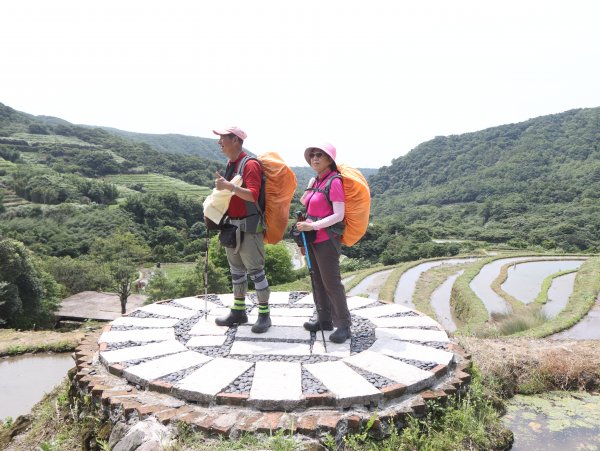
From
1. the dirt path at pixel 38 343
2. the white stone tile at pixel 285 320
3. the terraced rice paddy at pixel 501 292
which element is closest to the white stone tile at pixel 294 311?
the white stone tile at pixel 285 320

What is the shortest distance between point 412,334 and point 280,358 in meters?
1.71

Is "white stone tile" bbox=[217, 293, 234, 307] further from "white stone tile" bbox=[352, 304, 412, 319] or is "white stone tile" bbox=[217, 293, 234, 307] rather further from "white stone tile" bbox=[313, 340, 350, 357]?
"white stone tile" bbox=[313, 340, 350, 357]

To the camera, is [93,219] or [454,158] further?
[454,158]

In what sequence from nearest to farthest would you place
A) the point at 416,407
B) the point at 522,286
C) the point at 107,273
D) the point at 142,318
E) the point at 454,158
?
the point at 416,407
the point at 142,318
the point at 522,286
the point at 107,273
the point at 454,158

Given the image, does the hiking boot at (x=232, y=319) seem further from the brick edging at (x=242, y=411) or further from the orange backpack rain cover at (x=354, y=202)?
the orange backpack rain cover at (x=354, y=202)

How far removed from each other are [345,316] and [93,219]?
214 ft

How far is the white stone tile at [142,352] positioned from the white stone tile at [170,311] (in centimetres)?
112

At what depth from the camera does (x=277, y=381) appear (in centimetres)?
362

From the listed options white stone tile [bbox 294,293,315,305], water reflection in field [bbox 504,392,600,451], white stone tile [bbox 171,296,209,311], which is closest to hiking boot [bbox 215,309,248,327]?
white stone tile [bbox 171,296,209,311]

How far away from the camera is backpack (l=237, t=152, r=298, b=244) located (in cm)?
483

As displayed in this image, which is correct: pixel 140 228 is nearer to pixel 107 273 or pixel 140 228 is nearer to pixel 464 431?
pixel 107 273

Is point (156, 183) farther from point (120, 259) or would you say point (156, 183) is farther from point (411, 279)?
point (411, 279)

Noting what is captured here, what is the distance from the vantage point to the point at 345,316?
4715 millimetres

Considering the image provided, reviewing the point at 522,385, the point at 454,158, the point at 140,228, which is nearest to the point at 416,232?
the point at 140,228
